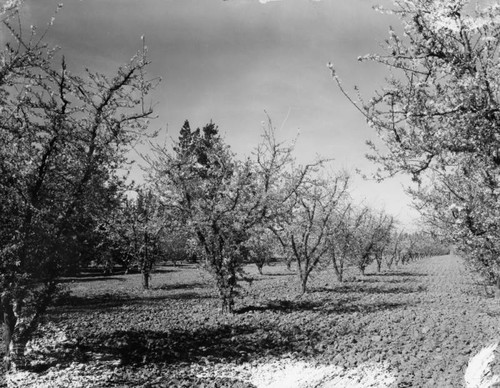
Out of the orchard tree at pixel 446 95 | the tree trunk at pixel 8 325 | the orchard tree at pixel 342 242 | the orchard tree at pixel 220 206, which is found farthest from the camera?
the orchard tree at pixel 342 242

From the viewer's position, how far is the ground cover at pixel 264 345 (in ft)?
26.8

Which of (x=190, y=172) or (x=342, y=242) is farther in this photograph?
Result: (x=342, y=242)

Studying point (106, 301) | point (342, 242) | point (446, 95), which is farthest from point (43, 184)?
point (342, 242)

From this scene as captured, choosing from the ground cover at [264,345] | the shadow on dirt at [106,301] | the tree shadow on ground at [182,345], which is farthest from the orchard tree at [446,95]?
the shadow on dirt at [106,301]

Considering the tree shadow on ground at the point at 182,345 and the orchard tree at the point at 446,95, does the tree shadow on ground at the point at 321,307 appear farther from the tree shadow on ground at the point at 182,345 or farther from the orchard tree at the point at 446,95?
the orchard tree at the point at 446,95

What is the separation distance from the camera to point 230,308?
1466cm

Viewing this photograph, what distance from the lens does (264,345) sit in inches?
419

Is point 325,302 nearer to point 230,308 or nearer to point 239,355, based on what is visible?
point 230,308

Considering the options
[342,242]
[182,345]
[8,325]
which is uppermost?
[342,242]

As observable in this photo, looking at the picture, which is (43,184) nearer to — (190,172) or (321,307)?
(190,172)

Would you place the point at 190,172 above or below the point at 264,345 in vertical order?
above

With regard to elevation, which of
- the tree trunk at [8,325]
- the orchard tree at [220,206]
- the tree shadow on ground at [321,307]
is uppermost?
the orchard tree at [220,206]

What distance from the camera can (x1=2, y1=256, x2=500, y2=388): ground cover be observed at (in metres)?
8.16

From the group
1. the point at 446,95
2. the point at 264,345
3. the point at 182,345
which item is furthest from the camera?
the point at 182,345
